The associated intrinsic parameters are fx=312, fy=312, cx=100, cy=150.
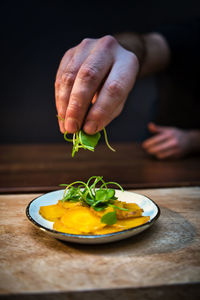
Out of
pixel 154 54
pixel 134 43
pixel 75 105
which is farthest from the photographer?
pixel 154 54

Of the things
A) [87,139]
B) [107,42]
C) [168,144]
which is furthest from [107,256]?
[168,144]

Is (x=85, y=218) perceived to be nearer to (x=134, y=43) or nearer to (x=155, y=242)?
(x=155, y=242)

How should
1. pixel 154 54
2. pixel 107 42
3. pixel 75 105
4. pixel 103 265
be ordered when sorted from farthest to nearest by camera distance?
pixel 154 54 < pixel 107 42 < pixel 75 105 < pixel 103 265

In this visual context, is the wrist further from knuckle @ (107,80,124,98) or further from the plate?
the plate

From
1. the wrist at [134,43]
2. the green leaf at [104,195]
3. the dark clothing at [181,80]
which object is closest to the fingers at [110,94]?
the green leaf at [104,195]

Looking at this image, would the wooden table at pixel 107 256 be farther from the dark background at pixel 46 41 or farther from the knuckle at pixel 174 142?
the dark background at pixel 46 41

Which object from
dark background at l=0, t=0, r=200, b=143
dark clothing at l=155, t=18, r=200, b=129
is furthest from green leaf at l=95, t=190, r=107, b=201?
dark background at l=0, t=0, r=200, b=143
